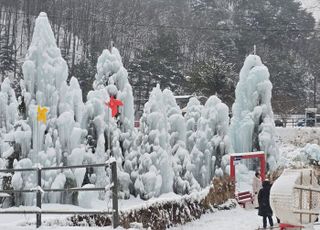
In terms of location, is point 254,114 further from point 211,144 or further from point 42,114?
point 42,114

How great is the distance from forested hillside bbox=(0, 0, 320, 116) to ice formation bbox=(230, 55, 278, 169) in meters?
19.2

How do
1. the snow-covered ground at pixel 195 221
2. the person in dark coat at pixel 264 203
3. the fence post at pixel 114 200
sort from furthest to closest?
the person in dark coat at pixel 264 203 < the snow-covered ground at pixel 195 221 < the fence post at pixel 114 200

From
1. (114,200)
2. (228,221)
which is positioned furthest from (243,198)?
(114,200)

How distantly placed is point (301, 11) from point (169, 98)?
45590mm

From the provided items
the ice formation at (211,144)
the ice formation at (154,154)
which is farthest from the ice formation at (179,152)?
the ice formation at (154,154)

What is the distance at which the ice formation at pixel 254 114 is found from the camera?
70.3 feet

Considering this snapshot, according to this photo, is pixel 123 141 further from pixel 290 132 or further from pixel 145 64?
pixel 145 64

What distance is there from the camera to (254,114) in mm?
21719

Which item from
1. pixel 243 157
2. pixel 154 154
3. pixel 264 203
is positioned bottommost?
pixel 264 203

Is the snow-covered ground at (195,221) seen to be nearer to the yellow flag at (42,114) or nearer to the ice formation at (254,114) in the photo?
the ice formation at (254,114)

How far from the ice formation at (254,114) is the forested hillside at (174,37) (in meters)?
19.2

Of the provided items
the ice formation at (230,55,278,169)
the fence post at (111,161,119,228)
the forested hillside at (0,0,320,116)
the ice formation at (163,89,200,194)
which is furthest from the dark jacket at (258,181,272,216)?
the forested hillside at (0,0,320,116)

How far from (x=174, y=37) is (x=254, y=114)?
28.2 meters

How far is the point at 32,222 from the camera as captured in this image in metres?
10.2
